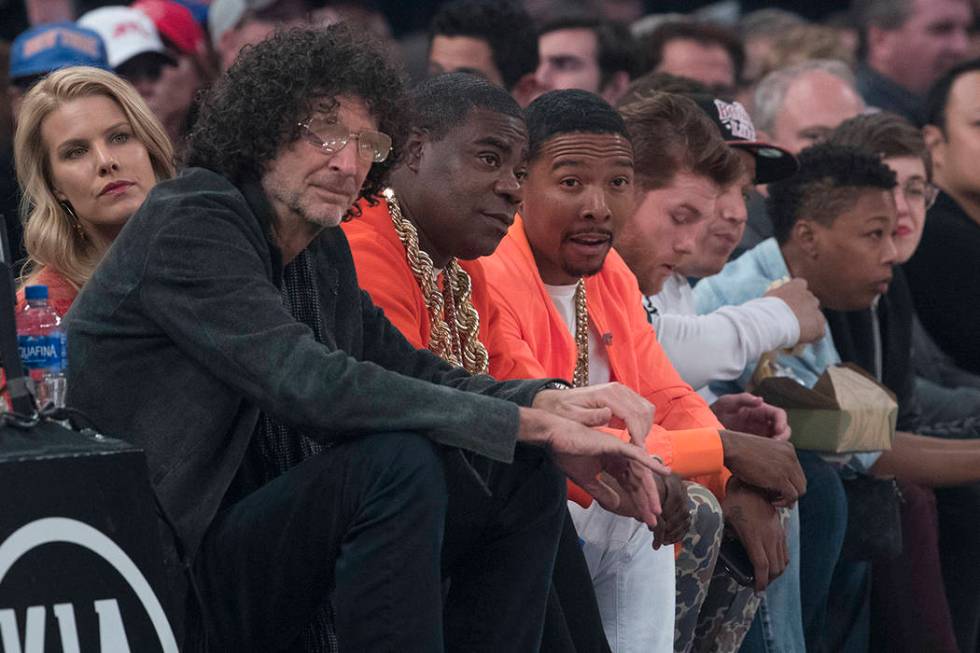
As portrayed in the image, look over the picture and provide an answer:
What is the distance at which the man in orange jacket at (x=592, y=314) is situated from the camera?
12.7 ft

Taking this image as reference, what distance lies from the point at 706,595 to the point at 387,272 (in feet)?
3.48

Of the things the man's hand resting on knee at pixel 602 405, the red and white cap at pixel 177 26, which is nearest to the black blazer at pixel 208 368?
the man's hand resting on knee at pixel 602 405

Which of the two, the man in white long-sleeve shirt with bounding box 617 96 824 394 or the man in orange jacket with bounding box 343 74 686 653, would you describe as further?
the man in white long-sleeve shirt with bounding box 617 96 824 394

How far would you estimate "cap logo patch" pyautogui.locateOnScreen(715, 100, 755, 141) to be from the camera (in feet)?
16.0

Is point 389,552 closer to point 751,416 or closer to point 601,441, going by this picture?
point 601,441

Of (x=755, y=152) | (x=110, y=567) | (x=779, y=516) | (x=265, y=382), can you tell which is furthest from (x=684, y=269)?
(x=110, y=567)

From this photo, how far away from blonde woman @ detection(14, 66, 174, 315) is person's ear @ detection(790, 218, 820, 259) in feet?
6.35

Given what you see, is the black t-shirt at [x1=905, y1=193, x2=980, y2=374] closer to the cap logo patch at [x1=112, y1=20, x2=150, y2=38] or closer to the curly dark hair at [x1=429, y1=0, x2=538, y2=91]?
the curly dark hair at [x1=429, y1=0, x2=538, y2=91]

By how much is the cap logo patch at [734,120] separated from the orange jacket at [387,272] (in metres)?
1.53

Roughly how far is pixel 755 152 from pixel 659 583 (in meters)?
1.71

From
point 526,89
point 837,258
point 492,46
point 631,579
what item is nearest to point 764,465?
point 631,579

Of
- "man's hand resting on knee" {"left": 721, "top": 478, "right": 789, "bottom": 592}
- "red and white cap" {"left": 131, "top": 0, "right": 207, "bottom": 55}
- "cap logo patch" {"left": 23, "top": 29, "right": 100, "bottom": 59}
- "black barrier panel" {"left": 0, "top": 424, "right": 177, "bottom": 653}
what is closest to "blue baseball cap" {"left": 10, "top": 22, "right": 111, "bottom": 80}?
"cap logo patch" {"left": 23, "top": 29, "right": 100, "bottom": 59}

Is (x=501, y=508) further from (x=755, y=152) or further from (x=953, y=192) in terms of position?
(x=953, y=192)

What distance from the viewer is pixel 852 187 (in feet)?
16.5
